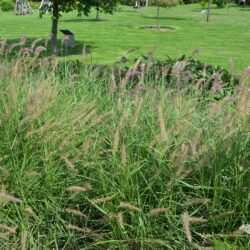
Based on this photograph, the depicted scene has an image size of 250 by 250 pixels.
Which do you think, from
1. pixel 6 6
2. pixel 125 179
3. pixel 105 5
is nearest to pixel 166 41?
pixel 105 5

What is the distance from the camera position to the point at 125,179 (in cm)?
293

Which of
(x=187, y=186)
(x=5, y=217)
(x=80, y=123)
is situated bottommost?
(x=5, y=217)

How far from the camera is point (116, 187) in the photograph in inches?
117

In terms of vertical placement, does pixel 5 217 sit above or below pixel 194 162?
below

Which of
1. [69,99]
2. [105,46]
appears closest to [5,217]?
[69,99]

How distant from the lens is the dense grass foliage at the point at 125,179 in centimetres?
287

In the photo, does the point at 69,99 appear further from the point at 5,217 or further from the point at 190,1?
the point at 190,1

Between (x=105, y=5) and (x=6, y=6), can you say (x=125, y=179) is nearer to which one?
(x=105, y=5)

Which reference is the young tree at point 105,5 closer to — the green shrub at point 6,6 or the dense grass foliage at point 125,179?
the dense grass foliage at point 125,179

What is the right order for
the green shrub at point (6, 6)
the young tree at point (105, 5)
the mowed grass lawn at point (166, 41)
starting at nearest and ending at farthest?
the young tree at point (105, 5) → the mowed grass lawn at point (166, 41) → the green shrub at point (6, 6)

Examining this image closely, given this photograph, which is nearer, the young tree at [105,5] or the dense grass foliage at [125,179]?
the dense grass foliage at [125,179]

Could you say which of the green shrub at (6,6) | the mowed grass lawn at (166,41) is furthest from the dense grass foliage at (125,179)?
the green shrub at (6,6)

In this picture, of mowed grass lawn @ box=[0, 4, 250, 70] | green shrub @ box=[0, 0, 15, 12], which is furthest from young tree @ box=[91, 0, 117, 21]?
green shrub @ box=[0, 0, 15, 12]

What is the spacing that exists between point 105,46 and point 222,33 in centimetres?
956
